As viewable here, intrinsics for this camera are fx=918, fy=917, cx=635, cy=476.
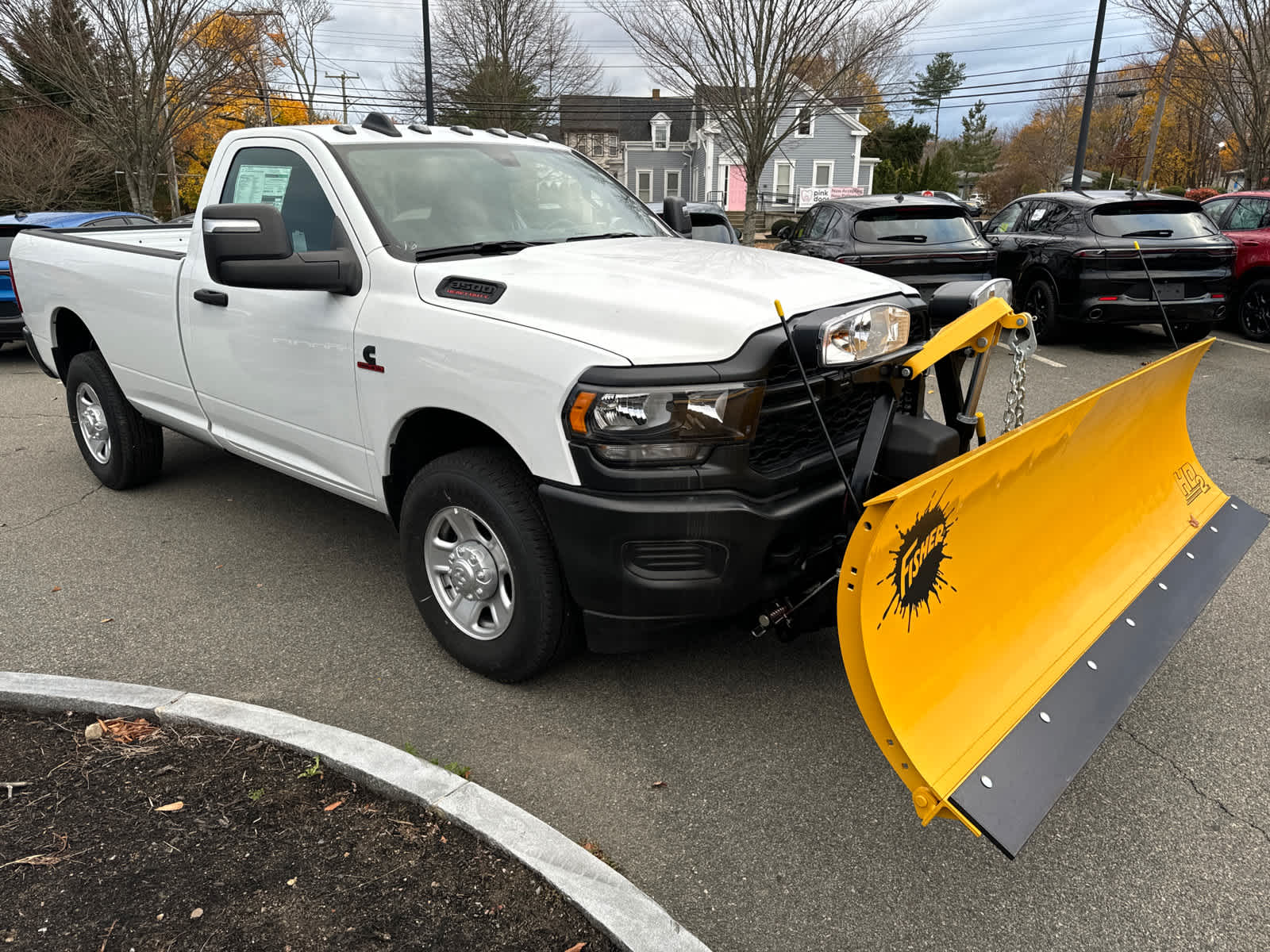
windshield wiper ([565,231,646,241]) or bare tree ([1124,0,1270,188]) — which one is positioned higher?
bare tree ([1124,0,1270,188])

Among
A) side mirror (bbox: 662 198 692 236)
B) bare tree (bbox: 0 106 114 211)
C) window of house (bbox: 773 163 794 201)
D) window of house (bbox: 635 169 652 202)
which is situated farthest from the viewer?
window of house (bbox: 635 169 652 202)

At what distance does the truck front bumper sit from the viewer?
2744mm

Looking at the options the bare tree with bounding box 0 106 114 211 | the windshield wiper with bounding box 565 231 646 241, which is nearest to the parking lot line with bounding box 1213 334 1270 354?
the windshield wiper with bounding box 565 231 646 241

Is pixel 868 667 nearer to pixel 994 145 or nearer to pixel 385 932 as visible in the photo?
pixel 385 932

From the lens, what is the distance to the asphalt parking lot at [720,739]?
245cm

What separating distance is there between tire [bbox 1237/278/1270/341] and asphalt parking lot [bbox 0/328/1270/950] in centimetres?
745

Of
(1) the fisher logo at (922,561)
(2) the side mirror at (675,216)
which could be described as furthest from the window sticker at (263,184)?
(1) the fisher logo at (922,561)

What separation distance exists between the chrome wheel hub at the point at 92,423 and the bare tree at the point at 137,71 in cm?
1391

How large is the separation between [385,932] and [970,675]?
1.69m

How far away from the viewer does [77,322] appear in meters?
5.78

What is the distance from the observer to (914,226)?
10.0m

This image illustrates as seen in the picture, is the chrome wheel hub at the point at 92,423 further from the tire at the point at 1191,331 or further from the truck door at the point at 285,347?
the tire at the point at 1191,331

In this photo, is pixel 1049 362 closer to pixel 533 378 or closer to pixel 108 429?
pixel 533 378

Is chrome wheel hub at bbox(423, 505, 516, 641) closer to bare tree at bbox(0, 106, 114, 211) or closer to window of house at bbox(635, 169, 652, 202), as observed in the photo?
bare tree at bbox(0, 106, 114, 211)
